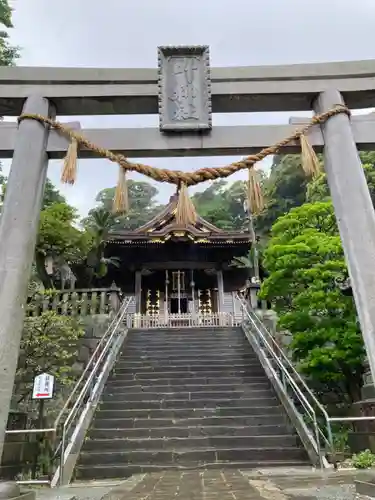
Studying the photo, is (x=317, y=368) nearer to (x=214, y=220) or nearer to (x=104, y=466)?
(x=104, y=466)

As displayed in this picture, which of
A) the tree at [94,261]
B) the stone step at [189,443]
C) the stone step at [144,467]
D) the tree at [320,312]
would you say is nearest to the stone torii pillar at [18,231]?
the stone step at [144,467]

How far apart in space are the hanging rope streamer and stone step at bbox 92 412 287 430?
475cm

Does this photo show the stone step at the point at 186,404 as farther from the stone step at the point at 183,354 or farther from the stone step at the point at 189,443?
the stone step at the point at 183,354

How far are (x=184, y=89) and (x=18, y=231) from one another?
7.61 feet

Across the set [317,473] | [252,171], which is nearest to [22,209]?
[252,171]

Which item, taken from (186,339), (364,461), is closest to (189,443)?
(364,461)

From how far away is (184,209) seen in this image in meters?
4.39

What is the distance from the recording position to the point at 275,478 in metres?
5.45

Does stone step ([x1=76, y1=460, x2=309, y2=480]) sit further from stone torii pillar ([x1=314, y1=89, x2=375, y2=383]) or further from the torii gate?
the torii gate

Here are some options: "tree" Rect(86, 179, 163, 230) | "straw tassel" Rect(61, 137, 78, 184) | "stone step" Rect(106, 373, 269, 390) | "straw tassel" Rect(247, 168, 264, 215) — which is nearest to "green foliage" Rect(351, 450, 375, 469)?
"stone step" Rect(106, 373, 269, 390)

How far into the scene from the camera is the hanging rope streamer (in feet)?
14.6

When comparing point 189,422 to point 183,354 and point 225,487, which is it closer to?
point 225,487

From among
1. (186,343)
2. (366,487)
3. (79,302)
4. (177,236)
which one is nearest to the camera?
→ (366,487)

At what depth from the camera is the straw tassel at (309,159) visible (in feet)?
14.5
